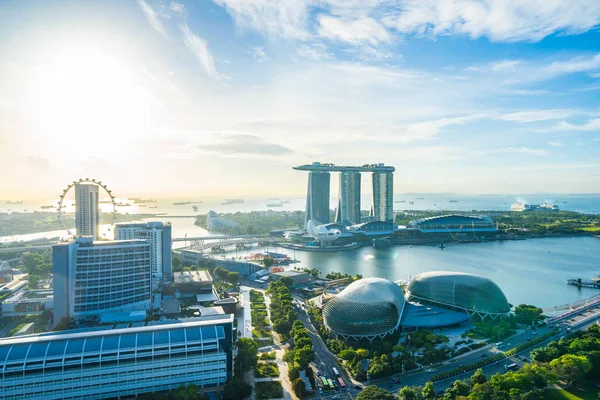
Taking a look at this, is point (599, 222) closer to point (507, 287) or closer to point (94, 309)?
point (507, 287)

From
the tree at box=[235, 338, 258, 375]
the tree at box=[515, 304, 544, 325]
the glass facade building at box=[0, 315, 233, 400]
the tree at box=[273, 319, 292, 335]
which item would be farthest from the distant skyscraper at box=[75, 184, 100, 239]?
the tree at box=[515, 304, 544, 325]

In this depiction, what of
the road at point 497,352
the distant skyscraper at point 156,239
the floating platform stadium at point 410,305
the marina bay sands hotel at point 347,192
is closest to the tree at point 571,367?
the road at point 497,352

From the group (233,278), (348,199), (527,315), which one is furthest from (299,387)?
(348,199)

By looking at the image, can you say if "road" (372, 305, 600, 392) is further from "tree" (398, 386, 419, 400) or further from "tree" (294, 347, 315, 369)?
"tree" (294, 347, 315, 369)

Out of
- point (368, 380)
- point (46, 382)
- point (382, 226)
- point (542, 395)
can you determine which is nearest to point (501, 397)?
point (542, 395)

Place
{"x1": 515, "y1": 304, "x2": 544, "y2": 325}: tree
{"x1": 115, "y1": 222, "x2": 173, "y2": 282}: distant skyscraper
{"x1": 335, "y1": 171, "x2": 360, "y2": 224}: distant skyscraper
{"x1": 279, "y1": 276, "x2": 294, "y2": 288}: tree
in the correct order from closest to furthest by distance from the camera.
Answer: {"x1": 515, "y1": 304, "x2": 544, "y2": 325}: tree, {"x1": 279, "y1": 276, "x2": 294, "y2": 288}: tree, {"x1": 115, "y1": 222, "x2": 173, "y2": 282}: distant skyscraper, {"x1": 335, "y1": 171, "x2": 360, "y2": 224}: distant skyscraper

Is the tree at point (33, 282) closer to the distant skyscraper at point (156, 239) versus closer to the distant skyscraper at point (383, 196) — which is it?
the distant skyscraper at point (156, 239)
